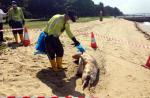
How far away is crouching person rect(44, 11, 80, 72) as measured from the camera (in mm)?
11141

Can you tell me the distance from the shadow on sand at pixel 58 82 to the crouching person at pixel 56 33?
0.30m

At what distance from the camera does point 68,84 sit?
10.8m

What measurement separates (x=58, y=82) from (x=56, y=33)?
4.78 ft

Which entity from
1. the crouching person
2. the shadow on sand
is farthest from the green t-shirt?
the shadow on sand

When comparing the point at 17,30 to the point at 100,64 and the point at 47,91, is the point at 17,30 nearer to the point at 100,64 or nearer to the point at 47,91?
the point at 100,64

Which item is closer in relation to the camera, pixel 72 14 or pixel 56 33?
pixel 72 14

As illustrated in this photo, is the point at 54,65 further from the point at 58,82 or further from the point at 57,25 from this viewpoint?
the point at 57,25

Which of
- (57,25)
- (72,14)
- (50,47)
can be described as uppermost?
(72,14)

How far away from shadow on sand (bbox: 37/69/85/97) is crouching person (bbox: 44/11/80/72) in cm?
30

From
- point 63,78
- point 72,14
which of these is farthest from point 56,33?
point 63,78

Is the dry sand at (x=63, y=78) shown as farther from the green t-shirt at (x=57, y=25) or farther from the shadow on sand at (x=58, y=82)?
the green t-shirt at (x=57, y=25)

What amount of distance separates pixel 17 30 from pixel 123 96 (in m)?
7.56

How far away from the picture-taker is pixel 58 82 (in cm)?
1094

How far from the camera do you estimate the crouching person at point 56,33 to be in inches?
439
